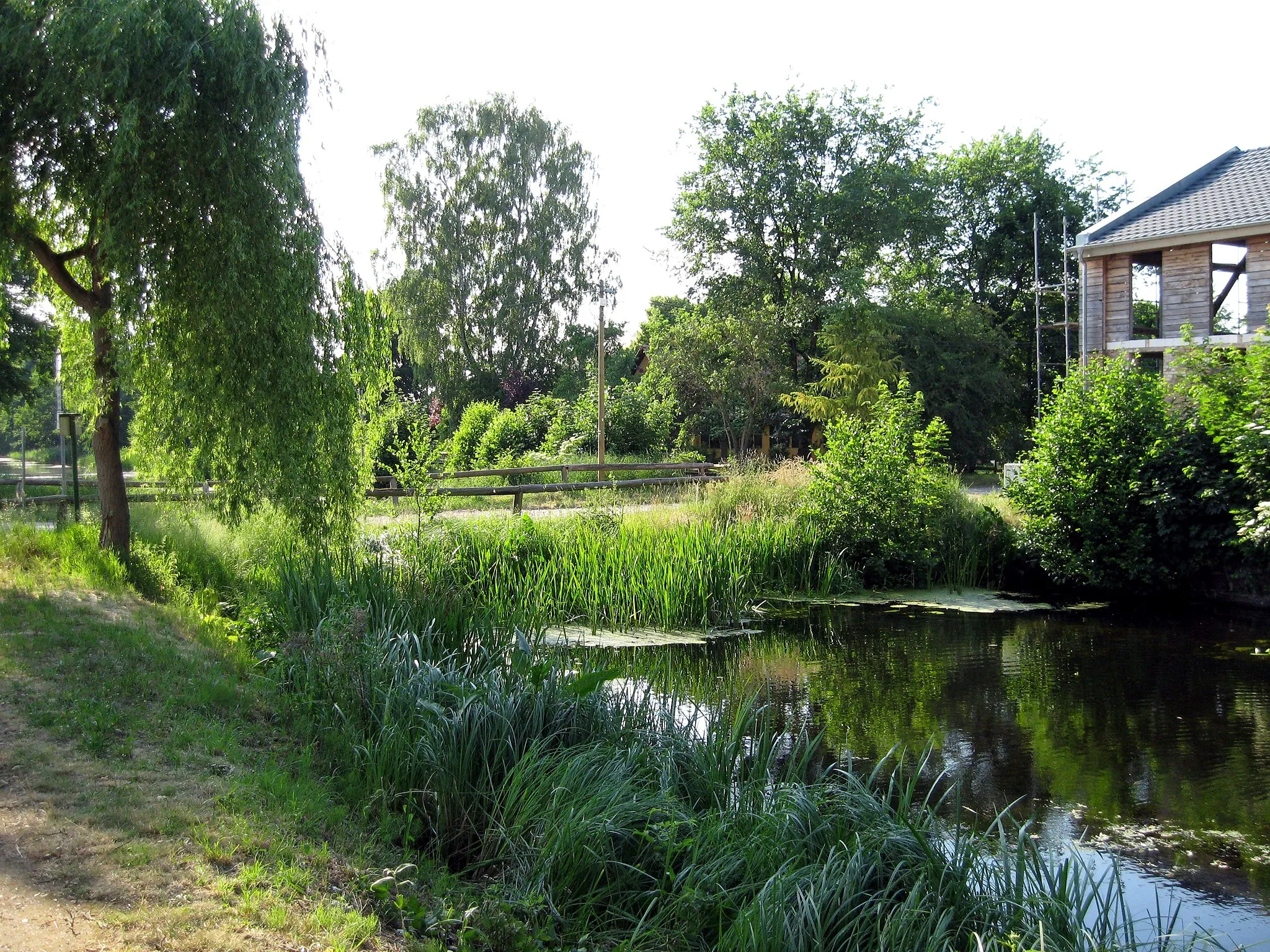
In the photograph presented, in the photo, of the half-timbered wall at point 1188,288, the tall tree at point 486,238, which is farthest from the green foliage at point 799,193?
the half-timbered wall at point 1188,288

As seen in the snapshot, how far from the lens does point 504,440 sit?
3047 cm

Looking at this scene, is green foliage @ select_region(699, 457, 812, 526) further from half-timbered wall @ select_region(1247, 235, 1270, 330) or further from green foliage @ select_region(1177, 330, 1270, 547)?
half-timbered wall @ select_region(1247, 235, 1270, 330)

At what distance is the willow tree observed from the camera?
813cm

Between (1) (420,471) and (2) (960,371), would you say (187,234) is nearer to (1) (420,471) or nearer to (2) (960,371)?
(1) (420,471)

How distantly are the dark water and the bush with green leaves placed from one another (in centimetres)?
149

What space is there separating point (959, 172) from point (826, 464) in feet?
99.3

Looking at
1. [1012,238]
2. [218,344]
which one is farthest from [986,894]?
[1012,238]

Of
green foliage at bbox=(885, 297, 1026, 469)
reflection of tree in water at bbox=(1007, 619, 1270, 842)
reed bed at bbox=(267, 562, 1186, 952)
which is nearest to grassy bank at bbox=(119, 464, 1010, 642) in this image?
reed bed at bbox=(267, 562, 1186, 952)

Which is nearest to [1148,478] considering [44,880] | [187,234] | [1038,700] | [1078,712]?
[1038,700]

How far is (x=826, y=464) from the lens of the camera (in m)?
14.4

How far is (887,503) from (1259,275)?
12.0 meters

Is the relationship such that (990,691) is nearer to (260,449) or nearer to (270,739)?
(270,739)

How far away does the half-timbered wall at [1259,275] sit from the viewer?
19953 millimetres

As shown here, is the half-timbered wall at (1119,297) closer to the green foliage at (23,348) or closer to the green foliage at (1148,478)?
the green foliage at (1148,478)
